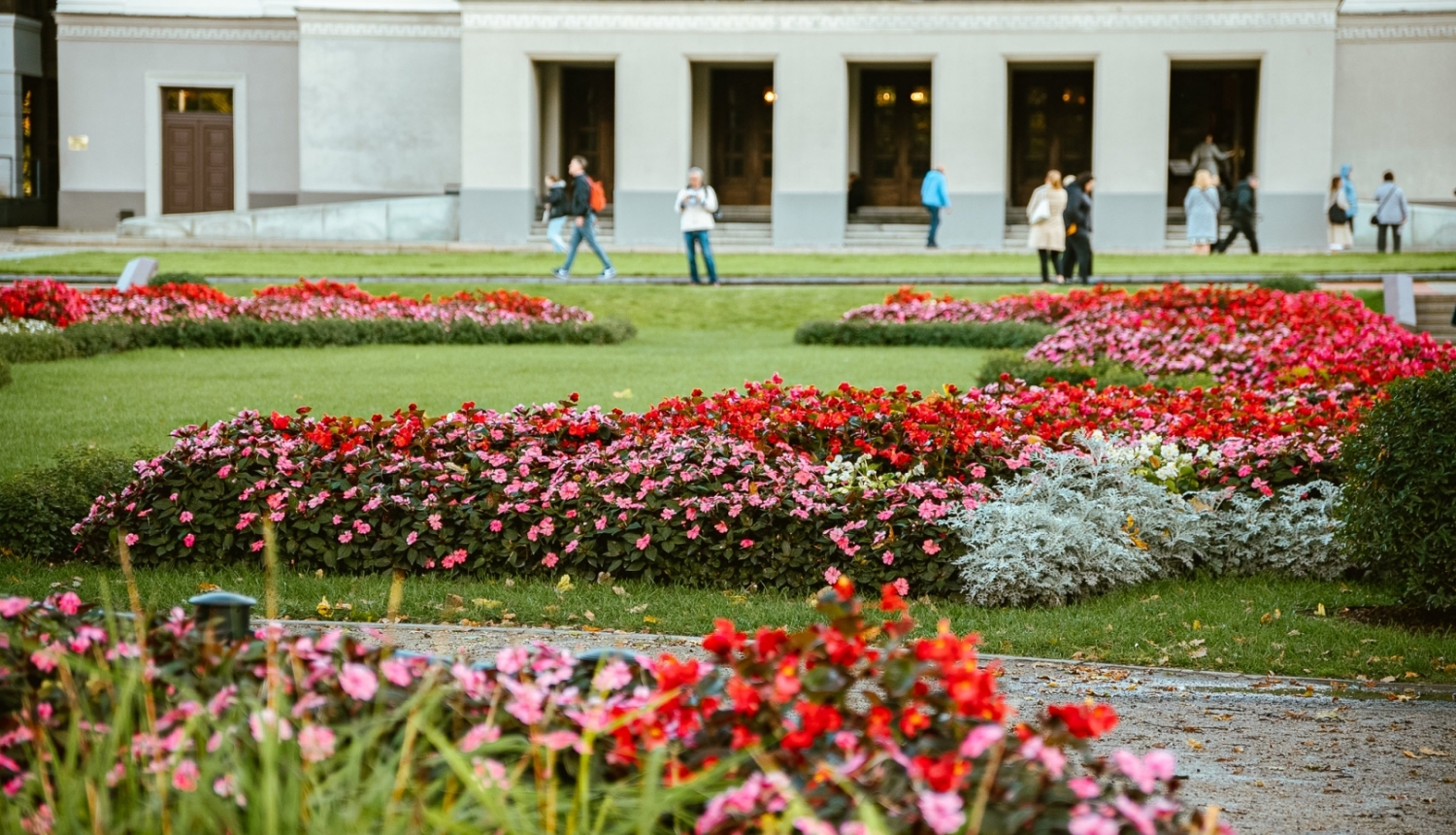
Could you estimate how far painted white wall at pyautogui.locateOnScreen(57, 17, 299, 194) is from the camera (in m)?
37.6

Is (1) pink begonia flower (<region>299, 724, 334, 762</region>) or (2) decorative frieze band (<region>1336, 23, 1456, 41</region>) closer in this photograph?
(1) pink begonia flower (<region>299, 724, 334, 762</region>)

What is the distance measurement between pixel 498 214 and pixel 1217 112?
1625 cm

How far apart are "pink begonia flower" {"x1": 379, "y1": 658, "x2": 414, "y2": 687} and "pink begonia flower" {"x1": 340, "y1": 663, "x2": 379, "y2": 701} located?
0.23 ft

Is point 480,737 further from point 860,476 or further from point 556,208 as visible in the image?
point 556,208

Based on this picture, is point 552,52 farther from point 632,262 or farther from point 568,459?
point 568,459

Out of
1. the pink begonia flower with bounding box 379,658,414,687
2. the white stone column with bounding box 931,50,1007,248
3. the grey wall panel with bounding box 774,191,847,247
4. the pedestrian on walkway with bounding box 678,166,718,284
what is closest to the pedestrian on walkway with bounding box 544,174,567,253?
the pedestrian on walkway with bounding box 678,166,718,284

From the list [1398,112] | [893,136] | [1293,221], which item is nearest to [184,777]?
[1293,221]

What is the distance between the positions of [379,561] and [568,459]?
1.03 meters

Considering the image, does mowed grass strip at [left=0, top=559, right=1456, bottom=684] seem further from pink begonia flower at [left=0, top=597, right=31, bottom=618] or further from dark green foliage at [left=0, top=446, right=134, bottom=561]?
pink begonia flower at [left=0, top=597, right=31, bottom=618]

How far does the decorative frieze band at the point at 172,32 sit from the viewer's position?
37531 mm

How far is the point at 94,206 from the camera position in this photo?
37969 mm

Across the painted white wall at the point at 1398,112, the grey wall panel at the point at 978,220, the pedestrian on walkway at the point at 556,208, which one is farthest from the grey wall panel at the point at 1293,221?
the pedestrian on walkway at the point at 556,208

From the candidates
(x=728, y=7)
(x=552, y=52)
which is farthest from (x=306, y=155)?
(x=728, y=7)

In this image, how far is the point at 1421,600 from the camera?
6.65 m
